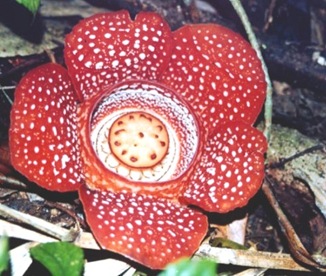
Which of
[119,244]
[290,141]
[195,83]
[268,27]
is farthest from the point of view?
[268,27]

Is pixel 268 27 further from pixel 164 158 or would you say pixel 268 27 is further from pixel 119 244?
pixel 119 244

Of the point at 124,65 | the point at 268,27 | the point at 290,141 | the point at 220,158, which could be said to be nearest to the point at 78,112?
the point at 124,65

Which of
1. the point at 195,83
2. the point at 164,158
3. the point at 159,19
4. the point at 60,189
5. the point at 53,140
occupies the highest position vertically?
the point at 159,19

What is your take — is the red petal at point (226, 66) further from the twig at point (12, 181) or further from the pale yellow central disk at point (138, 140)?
the twig at point (12, 181)

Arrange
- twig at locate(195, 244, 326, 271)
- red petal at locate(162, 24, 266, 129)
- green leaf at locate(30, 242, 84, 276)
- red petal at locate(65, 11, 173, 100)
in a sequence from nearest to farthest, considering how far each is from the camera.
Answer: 1. green leaf at locate(30, 242, 84, 276)
2. twig at locate(195, 244, 326, 271)
3. red petal at locate(65, 11, 173, 100)
4. red petal at locate(162, 24, 266, 129)

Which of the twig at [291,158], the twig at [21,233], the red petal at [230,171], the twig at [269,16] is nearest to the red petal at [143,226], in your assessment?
the red petal at [230,171]

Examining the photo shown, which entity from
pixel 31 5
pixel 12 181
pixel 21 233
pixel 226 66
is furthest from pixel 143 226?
pixel 31 5

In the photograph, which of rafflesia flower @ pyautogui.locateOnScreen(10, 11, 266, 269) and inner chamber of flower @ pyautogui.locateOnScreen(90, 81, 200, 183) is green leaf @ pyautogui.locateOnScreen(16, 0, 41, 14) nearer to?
rafflesia flower @ pyautogui.locateOnScreen(10, 11, 266, 269)

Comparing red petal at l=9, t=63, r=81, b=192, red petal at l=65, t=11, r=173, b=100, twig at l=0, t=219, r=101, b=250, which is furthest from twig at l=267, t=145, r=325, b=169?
twig at l=0, t=219, r=101, b=250

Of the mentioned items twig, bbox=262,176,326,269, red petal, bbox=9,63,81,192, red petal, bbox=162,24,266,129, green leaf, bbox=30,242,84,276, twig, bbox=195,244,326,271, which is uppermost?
red petal, bbox=162,24,266,129
